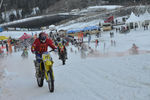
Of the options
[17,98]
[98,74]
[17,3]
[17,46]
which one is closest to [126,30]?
[17,46]

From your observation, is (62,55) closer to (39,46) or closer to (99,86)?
(39,46)

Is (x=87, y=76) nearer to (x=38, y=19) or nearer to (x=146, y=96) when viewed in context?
(x=146, y=96)

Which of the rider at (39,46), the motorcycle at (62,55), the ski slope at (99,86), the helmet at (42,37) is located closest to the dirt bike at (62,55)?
the motorcycle at (62,55)

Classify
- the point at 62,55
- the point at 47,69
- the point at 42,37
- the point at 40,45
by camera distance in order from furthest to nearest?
the point at 62,55, the point at 40,45, the point at 42,37, the point at 47,69

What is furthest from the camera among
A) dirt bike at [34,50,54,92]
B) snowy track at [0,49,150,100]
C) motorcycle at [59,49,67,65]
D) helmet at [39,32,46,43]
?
motorcycle at [59,49,67,65]

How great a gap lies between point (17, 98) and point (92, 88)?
226 centimetres

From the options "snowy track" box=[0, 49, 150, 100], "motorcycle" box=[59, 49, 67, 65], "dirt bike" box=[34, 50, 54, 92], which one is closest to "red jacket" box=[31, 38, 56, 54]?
"dirt bike" box=[34, 50, 54, 92]

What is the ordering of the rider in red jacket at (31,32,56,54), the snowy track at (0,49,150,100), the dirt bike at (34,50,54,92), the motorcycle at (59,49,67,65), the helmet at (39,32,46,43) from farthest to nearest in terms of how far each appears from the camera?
the motorcycle at (59,49,67,65) < the rider in red jacket at (31,32,56,54) < the helmet at (39,32,46,43) < the dirt bike at (34,50,54,92) < the snowy track at (0,49,150,100)

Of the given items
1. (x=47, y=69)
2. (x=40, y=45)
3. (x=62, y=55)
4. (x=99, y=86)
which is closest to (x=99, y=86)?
(x=99, y=86)

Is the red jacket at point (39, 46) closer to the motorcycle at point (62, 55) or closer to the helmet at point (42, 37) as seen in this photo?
the helmet at point (42, 37)

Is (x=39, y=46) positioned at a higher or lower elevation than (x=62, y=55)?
higher

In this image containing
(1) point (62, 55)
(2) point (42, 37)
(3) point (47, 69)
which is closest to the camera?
(3) point (47, 69)

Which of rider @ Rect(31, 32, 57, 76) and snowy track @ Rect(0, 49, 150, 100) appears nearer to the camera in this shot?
snowy track @ Rect(0, 49, 150, 100)

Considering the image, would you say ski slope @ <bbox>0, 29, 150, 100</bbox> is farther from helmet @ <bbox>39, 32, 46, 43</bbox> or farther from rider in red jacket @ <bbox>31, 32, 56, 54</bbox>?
helmet @ <bbox>39, 32, 46, 43</bbox>
